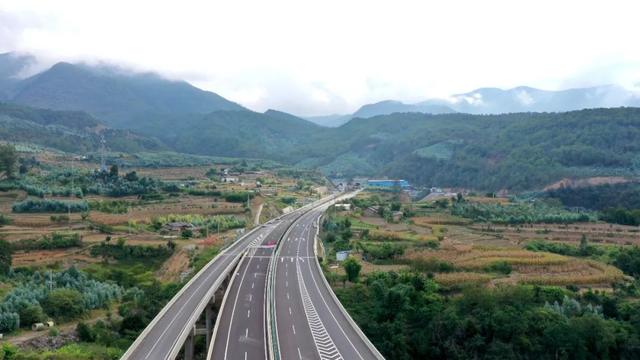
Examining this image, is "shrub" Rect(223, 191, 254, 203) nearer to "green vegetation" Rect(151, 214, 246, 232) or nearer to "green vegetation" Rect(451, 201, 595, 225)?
"green vegetation" Rect(151, 214, 246, 232)

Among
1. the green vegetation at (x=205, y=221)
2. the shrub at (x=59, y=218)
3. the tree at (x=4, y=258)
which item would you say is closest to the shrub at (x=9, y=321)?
the tree at (x=4, y=258)

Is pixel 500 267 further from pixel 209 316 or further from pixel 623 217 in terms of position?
pixel 623 217

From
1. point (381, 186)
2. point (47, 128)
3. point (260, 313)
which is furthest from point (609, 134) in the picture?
point (47, 128)

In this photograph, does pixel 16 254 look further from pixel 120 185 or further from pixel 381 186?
pixel 381 186

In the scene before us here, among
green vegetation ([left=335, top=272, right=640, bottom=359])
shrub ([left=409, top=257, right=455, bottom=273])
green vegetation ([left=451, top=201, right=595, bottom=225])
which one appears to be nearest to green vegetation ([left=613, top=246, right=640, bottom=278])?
green vegetation ([left=335, top=272, right=640, bottom=359])

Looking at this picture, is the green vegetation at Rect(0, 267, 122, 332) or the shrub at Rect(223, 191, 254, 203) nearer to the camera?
the green vegetation at Rect(0, 267, 122, 332)

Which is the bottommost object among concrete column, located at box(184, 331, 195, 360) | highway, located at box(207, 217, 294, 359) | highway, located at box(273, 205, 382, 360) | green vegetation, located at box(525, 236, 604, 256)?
concrete column, located at box(184, 331, 195, 360)
